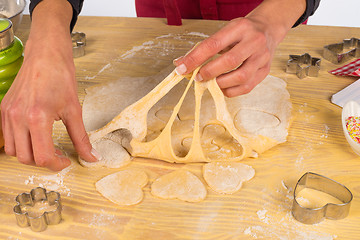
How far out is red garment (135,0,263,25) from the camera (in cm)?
124

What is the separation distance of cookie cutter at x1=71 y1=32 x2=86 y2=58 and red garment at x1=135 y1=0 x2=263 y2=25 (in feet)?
0.80

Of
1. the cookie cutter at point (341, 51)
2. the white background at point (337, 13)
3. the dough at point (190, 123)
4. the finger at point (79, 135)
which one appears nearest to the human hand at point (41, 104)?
the finger at point (79, 135)

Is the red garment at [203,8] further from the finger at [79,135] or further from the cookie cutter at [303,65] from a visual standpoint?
the finger at [79,135]

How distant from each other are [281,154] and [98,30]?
0.72 m

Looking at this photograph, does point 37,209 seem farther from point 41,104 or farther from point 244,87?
point 244,87

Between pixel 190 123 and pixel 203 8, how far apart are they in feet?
1.67

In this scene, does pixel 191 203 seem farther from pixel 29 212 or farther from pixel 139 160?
pixel 29 212

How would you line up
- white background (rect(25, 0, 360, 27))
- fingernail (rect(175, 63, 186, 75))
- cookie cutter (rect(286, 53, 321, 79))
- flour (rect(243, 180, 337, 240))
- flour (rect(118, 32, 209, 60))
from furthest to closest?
white background (rect(25, 0, 360, 27)) → flour (rect(118, 32, 209, 60)) → cookie cutter (rect(286, 53, 321, 79)) → fingernail (rect(175, 63, 186, 75)) → flour (rect(243, 180, 337, 240))

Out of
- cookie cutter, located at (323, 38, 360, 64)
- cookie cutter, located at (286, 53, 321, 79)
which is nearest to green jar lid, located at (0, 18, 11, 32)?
cookie cutter, located at (286, 53, 321, 79)

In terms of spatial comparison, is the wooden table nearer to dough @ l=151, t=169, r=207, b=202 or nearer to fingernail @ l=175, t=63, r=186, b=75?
dough @ l=151, t=169, r=207, b=202

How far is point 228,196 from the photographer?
729mm

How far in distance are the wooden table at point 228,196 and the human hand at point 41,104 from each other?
0.08 meters

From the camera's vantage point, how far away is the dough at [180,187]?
2.37ft

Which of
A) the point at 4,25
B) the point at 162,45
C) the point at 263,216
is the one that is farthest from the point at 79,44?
the point at 263,216
